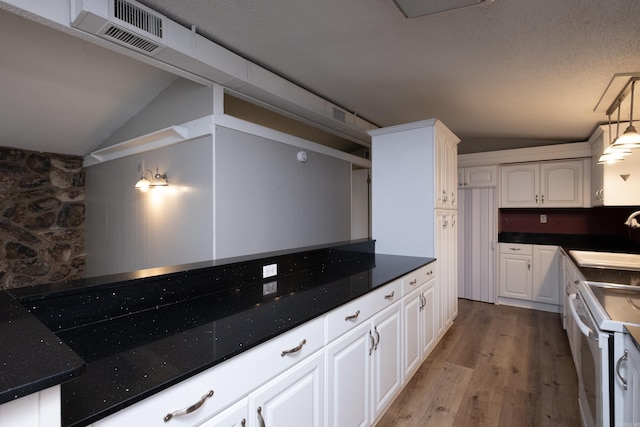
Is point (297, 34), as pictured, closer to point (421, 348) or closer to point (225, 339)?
point (225, 339)

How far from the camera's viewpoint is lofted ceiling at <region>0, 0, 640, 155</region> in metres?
1.71

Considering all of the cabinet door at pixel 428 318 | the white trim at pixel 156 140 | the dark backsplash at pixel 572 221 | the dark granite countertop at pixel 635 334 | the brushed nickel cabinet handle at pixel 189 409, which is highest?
the white trim at pixel 156 140

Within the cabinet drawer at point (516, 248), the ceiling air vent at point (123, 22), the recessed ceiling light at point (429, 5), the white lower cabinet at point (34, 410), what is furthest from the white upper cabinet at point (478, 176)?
the white lower cabinet at point (34, 410)

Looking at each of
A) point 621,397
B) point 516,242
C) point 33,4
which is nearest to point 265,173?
point 33,4

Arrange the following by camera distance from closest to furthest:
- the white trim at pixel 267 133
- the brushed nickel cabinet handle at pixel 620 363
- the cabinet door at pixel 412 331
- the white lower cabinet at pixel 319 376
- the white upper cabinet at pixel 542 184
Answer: the white lower cabinet at pixel 319 376, the brushed nickel cabinet handle at pixel 620 363, the cabinet door at pixel 412 331, the white trim at pixel 267 133, the white upper cabinet at pixel 542 184

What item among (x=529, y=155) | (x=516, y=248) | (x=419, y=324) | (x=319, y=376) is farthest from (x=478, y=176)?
(x=319, y=376)

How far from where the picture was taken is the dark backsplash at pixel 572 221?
3.84 meters

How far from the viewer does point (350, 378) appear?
151cm

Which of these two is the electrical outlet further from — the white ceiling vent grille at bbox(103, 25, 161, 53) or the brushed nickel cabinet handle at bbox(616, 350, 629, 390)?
the brushed nickel cabinet handle at bbox(616, 350, 629, 390)

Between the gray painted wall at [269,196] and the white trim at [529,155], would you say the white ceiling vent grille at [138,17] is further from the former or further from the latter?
the white trim at [529,155]

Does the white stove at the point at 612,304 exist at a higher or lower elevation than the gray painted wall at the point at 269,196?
lower

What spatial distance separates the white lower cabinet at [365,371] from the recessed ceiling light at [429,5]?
1.62m

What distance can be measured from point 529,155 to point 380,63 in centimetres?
302

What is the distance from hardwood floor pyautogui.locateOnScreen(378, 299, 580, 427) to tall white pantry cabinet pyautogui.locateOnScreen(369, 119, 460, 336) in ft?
1.21
